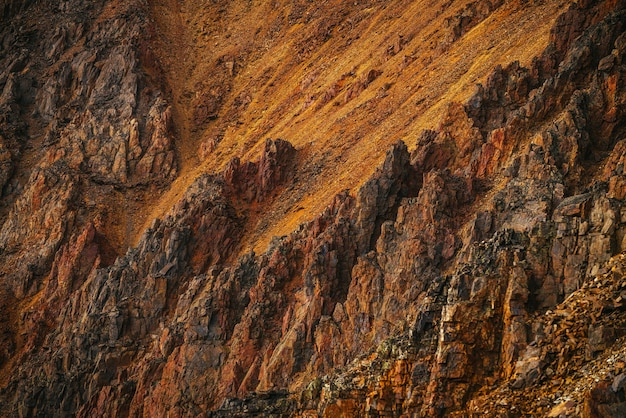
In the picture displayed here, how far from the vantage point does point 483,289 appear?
40906mm

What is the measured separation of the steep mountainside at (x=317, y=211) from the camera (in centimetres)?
4022

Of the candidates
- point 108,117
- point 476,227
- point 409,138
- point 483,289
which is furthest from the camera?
point 108,117

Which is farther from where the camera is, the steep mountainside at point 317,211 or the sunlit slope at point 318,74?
the sunlit slope at point 318,74

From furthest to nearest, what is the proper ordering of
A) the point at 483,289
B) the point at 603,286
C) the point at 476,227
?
the point at 476,227, the point at 483,289, the point at 603,286

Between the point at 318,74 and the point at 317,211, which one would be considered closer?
the point at 317,211

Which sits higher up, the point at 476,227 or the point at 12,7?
the point at 12,7

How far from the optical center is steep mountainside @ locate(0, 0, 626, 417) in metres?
40.2

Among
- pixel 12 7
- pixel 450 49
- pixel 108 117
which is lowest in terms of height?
pixel 450 49

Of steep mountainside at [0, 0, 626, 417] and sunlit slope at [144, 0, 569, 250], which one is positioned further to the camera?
sunlit slope at [144, 0, 569, 250]

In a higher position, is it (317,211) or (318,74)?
(318,74)

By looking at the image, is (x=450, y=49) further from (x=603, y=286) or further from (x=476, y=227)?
(x=603, y=286)

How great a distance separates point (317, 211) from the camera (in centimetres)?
7231

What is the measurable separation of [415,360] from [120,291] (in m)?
39.4

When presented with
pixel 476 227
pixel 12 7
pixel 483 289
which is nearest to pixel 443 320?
pixel 483 289
